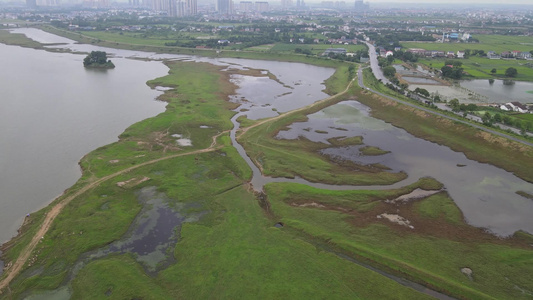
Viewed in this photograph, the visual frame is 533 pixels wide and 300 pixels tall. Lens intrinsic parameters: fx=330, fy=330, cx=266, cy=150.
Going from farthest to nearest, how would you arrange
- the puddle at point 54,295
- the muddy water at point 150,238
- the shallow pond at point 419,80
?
the shallow pond at point 419,80, the muddy water at point 150,238, the puddle at point 54,295

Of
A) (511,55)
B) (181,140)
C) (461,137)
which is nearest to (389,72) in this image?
(461,137)

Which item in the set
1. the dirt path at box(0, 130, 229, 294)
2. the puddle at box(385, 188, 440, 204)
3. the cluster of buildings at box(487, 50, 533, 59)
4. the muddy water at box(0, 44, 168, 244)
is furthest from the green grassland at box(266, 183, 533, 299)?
the cluster of buildings at box(487, 50, 533, 59)

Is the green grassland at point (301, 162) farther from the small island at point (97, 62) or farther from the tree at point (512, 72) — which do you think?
the small island at point (97, 62)

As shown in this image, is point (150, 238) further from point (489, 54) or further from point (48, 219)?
point (489, 54)

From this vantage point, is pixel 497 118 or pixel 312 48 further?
pixel 312 48

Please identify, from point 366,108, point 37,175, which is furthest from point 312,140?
point 37,175

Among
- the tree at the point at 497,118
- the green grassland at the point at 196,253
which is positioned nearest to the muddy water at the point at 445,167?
the tree at the point at 497,118
